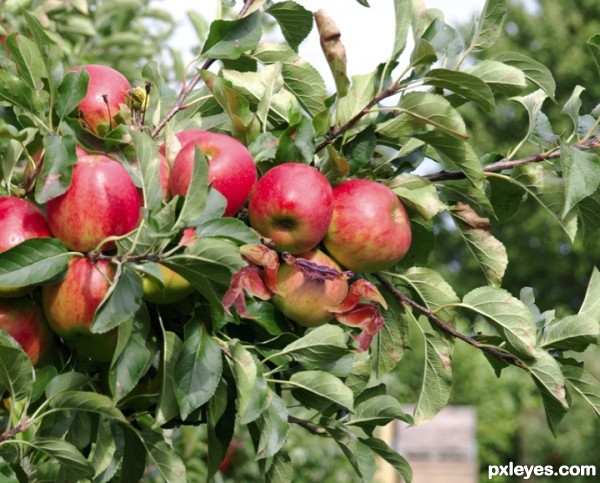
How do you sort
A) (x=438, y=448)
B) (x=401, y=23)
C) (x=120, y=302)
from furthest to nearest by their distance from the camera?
(x=438, y=448), (x=401, y=23), (x=120, y=302)

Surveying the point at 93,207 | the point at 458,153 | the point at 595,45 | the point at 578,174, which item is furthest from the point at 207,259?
the point at 595,45

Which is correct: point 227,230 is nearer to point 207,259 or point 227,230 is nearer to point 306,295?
point 207,259

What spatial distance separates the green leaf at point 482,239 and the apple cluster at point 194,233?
101mm

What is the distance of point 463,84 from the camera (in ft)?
3.49

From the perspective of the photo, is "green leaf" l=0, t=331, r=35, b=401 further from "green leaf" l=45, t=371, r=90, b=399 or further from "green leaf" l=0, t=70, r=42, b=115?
"green leaf" l=0, t=70, r=42, b=115

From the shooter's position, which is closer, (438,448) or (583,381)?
(583,381)

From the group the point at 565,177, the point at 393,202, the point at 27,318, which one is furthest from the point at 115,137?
the point at 565,177

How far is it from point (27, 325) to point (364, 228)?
371 millimetres

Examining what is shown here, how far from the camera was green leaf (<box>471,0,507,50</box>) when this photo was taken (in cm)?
116

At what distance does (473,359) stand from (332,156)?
861 centimetres

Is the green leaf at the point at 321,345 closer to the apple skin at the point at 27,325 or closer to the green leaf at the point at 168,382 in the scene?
the green leaf at the point at 168,382

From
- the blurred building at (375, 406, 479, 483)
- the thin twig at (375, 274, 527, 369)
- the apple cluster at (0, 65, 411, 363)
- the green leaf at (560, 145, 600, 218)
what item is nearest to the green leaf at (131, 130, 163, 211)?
the apple cluster at (0, 65, 411, 363)

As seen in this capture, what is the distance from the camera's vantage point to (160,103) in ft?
3.96

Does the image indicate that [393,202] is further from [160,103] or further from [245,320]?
[160,103]
